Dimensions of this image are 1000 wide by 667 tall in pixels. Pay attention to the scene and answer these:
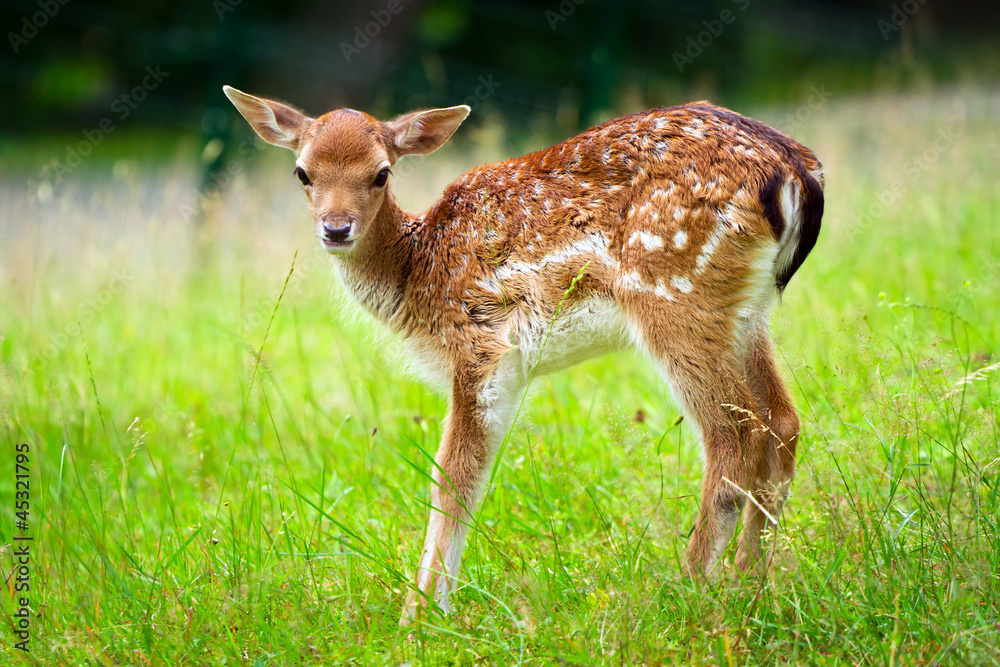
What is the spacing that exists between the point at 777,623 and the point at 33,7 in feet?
62.2

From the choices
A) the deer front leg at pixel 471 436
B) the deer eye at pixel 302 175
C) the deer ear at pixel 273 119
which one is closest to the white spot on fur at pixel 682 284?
the deer front leg at pixel 471 436

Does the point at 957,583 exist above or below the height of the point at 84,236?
above

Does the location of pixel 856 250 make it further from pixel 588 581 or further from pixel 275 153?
pixel 275 153

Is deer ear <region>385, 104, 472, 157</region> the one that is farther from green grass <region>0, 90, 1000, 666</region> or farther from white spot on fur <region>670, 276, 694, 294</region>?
white spot on fur <region>670, 276, 694, 294</region>

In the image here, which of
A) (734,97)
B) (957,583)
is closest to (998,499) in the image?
(957,583)

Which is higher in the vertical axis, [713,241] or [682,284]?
[713,241]

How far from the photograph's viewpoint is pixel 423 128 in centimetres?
425

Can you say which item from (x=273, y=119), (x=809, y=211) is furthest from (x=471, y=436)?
(x=273, y=119)

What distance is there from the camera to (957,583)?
284 centimetres

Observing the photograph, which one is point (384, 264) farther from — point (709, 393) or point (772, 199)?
point (772, 199)

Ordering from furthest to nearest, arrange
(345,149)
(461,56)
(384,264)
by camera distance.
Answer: (461,56)
(384,264)
(345,149)

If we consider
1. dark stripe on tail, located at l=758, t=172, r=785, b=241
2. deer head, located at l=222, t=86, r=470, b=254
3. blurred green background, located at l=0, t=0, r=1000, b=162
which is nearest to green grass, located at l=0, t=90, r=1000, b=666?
dark stripe on tail, located at l=758, t=172, r=785, b=241

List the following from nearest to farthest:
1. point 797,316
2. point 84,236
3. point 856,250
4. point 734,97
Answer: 1. point 797,316
2. point 856,250
3. point 84,236
4. point 734,97

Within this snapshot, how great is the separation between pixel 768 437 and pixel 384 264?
1811 mm
